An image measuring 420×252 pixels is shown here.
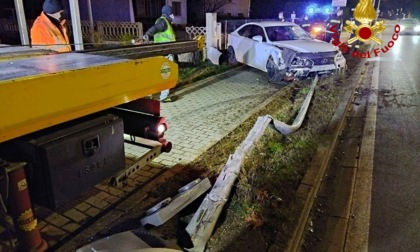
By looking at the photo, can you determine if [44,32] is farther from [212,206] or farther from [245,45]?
[245,45]

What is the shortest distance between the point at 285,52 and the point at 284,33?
4.93 feet

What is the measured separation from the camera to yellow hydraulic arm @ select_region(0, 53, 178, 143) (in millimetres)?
1813

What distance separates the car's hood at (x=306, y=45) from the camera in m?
9.41

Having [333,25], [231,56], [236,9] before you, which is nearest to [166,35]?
[231,56]

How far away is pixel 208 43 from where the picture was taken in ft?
43.5

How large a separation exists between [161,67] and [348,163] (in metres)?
3.48

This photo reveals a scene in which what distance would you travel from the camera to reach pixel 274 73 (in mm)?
9859

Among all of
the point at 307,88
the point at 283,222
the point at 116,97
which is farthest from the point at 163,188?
the point at 307,88

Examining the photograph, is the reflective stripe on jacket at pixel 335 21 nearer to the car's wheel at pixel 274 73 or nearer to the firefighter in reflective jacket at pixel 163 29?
the car's wheel at pixel 274 73

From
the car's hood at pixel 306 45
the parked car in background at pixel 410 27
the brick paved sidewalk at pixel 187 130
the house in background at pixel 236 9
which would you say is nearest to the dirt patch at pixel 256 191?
the brick paved sidewalk at pixel 187 130

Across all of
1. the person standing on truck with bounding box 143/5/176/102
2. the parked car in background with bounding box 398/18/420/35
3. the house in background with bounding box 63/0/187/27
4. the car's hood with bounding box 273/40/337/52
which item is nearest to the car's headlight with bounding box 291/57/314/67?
the car's hood with bounding box 273/40/337/52

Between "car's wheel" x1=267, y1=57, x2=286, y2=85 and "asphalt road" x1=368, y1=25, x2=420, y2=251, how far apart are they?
8.70ft

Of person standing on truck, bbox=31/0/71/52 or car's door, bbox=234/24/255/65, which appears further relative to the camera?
car's door, bbox=234/24/255/65

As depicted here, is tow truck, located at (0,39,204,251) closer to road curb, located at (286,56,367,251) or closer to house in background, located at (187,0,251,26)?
road curb, located at (286,56,367,251)
